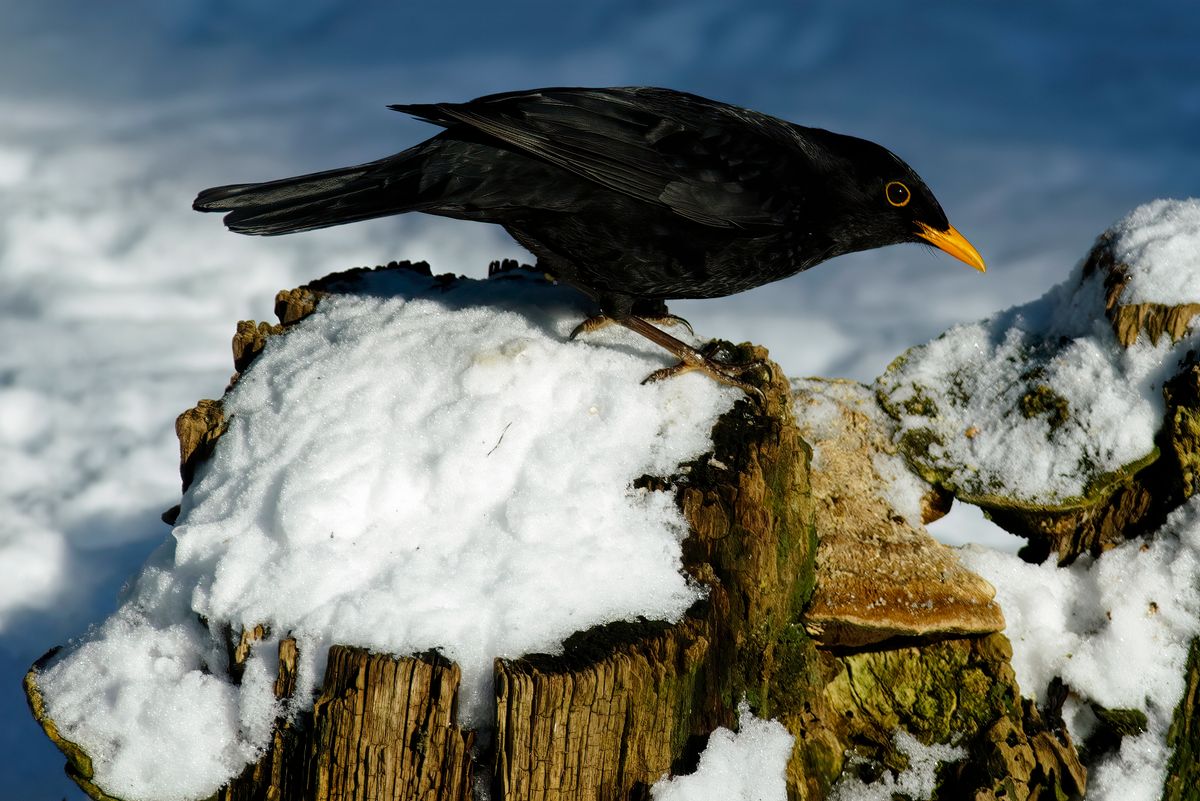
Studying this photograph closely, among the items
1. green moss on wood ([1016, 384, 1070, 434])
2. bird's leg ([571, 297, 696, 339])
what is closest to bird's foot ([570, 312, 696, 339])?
bird's leg ([571, 297, 696, 339])

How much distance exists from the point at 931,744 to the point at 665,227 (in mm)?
1926

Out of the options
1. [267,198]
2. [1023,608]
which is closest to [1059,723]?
[1023,608]

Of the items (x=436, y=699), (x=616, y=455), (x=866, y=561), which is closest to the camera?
(x=436, y=699)

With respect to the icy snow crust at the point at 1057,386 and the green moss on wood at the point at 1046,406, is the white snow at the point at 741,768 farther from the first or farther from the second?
the green moss on wood at the point at 1046,406

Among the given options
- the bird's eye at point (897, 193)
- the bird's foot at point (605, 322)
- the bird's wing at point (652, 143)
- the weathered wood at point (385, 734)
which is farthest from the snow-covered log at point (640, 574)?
the bird's eye at point (897, 193)

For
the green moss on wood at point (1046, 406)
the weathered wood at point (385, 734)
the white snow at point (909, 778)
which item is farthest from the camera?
the green moss on wood at point (1046, 406)

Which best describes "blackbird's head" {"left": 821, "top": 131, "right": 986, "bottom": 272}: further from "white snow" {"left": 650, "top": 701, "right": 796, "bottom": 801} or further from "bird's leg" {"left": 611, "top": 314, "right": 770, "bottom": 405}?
"white snow" {"left": 650, "top": 701, "right": 796, "bottom": 801}

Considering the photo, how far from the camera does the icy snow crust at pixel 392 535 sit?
8.98 feet

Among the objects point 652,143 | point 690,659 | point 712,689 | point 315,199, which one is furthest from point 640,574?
point 315,199

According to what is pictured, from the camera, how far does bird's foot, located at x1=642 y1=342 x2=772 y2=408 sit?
3.51 m

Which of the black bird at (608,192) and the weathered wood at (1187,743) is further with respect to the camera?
the black bird at (608,192)

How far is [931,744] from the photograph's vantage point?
135 inches

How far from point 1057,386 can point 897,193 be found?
0.95 meters

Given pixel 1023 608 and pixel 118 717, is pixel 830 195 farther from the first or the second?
pixel 118 717
